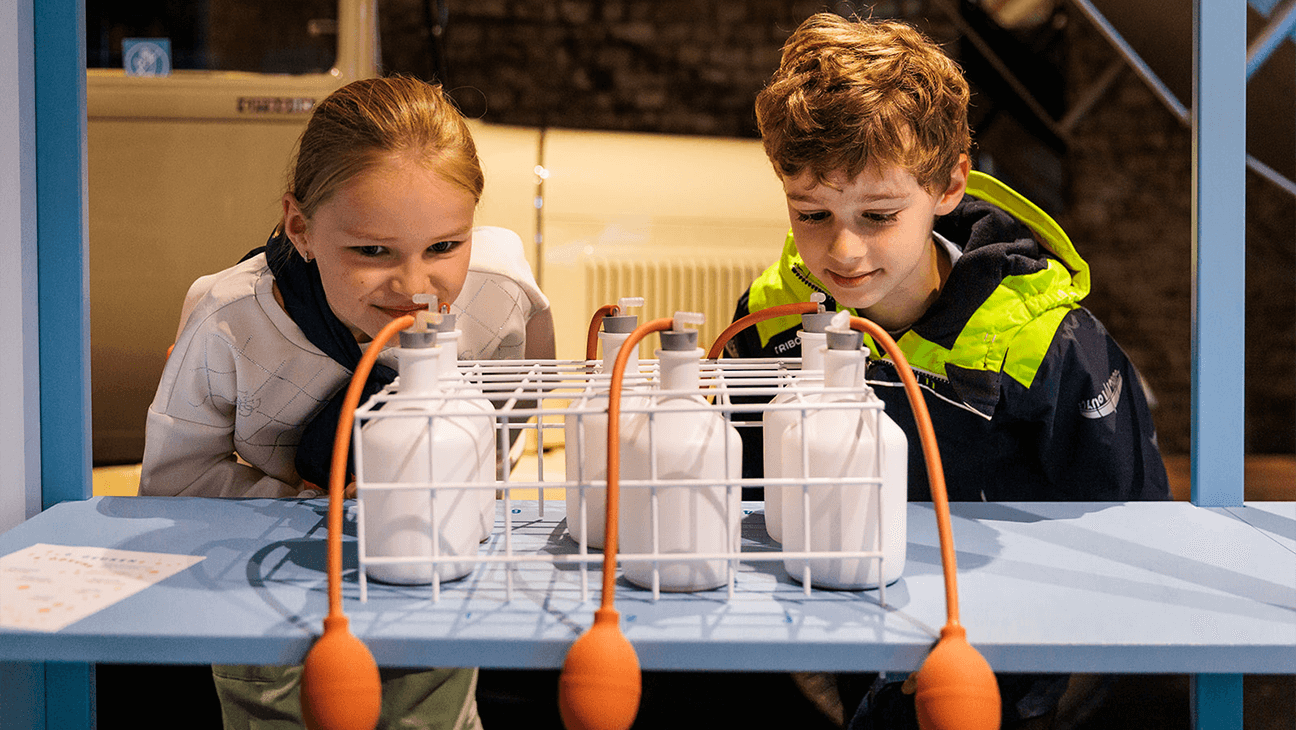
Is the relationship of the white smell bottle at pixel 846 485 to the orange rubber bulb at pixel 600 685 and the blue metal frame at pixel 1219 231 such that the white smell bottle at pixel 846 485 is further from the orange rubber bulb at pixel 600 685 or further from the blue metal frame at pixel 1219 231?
the blue metal frame at pixel 1219 231

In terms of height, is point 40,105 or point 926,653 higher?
point 40,105

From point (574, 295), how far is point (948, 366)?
1.01 metres

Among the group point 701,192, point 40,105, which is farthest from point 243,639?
point 701,192

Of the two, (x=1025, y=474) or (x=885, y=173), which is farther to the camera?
(x=1025, y=474)

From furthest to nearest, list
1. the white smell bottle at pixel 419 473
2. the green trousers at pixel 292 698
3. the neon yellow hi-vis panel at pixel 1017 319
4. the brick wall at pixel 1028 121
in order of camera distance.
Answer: the brick wall at pixel 1028 121 → the neon yellow hi-vis panel at pixel 1017 319 → the green trousers at pixel 292 698 → the white smell bottle at pixel 419 473

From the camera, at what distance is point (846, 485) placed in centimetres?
65

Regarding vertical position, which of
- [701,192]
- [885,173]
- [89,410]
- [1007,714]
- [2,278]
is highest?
[701,192]

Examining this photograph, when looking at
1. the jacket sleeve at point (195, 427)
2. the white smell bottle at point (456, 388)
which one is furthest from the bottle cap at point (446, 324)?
the jacket sleeve at point (195, 427)

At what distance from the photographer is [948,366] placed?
43.2 inches

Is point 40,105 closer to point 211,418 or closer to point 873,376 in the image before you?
Result: point 211,418

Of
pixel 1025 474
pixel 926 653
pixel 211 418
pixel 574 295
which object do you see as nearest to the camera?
pixel 926 653

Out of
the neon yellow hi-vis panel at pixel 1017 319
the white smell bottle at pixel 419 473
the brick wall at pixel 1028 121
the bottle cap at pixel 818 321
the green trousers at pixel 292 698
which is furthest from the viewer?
the brick wall at pixel 1028 121

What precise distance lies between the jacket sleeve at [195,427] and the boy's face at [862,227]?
645mm

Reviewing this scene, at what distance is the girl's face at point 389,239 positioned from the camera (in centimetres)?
99
